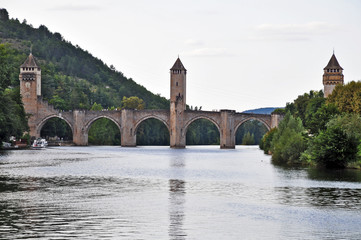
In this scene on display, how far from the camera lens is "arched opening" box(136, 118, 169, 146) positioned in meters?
123

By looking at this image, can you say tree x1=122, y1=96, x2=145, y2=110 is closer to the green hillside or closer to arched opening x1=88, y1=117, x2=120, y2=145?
the green hillside

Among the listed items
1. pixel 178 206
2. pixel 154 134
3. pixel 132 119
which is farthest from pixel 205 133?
pixel 178 206

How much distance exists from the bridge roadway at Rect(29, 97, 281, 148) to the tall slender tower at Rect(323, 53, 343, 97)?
9.29 metres

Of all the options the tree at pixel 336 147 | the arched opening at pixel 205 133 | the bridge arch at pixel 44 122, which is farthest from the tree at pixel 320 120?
the arched opening at pixel 205 133

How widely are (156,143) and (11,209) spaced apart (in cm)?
10159

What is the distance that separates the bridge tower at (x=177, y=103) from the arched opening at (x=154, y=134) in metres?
18.9

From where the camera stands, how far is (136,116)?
343 ft

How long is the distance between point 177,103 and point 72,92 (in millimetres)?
28799

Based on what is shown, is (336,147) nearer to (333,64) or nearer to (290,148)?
(290,148)

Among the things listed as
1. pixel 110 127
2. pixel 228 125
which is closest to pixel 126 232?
pixel 228 125

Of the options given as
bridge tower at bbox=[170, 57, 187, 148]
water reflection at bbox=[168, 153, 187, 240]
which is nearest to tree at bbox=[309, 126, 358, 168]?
water reflection at bbox=[168, 153, 187, 240]

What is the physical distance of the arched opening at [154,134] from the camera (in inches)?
4833

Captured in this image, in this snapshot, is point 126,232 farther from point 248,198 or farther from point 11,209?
point 248,198

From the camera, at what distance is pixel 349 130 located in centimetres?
4409
